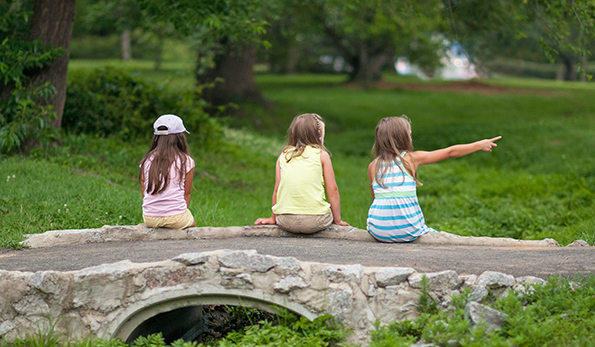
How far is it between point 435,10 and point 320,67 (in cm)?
3224

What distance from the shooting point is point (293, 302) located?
4.20m

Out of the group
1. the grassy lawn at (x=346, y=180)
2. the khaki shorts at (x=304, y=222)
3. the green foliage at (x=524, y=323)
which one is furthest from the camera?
the grassy lawn at (x=346, y=180)

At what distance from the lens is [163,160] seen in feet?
17.5

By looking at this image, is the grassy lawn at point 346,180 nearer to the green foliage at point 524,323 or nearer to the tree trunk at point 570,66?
the green foliage at point 524,323

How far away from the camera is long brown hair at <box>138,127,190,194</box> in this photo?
17.4 feet

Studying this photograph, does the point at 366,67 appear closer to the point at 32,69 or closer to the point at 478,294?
the point at 32,69

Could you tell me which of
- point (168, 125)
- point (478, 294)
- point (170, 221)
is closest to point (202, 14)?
point (168, 125)

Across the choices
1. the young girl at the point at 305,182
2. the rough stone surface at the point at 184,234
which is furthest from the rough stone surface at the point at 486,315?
the young girl at the point at 305,182

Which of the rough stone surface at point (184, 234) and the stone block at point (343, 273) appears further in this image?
the rough stone surface at point (184, 234)

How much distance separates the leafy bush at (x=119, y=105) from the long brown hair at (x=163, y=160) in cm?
427

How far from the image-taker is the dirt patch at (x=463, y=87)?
2716cm

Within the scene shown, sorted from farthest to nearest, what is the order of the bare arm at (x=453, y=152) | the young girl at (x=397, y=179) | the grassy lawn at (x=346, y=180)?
the grassy lawn at (x=346, y=180) < the young girl at (x=397, y=179) < the bare arm at (x=453, y=152)

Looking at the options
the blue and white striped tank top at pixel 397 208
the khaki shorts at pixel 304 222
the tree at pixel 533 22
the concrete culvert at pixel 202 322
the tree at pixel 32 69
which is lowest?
the concrete culvert at pixel 202 322

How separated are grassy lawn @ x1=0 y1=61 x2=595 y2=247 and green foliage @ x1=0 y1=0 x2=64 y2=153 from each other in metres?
0.37
